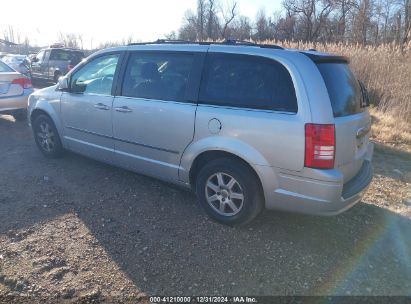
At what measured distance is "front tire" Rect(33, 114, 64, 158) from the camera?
568 centimetres

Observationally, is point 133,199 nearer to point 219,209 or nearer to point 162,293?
point 219,209

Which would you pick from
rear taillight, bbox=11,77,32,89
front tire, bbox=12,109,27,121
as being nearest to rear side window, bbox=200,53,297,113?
rear taillight, bbox=11,77,32,89

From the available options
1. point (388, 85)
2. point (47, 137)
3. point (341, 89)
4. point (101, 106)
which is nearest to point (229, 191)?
point (341, 89)

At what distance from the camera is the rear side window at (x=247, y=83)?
11.0ft

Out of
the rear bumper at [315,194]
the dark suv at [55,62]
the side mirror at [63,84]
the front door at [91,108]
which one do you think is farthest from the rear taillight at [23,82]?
the dark suv at [55,62]

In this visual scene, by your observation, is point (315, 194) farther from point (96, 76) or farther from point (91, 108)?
point (96, 76)

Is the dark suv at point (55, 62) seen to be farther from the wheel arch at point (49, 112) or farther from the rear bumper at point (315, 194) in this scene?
the rear bumper at point (315, 194)

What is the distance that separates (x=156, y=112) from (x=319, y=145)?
6.08 ft

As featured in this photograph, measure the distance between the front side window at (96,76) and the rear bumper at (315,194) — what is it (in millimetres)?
2571

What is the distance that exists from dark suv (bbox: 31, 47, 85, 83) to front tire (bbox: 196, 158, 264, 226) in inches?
557

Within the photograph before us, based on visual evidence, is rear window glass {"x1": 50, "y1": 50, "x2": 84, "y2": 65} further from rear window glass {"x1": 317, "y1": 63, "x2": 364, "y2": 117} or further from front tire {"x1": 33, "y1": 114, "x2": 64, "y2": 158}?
rear window glass {"x1": 317, "y1": 63, "x2": 364, "y2": 117}

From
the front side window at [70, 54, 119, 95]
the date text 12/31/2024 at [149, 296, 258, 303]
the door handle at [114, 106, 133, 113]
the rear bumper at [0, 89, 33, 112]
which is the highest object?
the front side window at [70, 54, 119, 95]

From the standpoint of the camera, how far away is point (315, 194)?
3250 mm

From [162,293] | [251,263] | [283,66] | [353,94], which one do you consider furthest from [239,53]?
[162,293]
